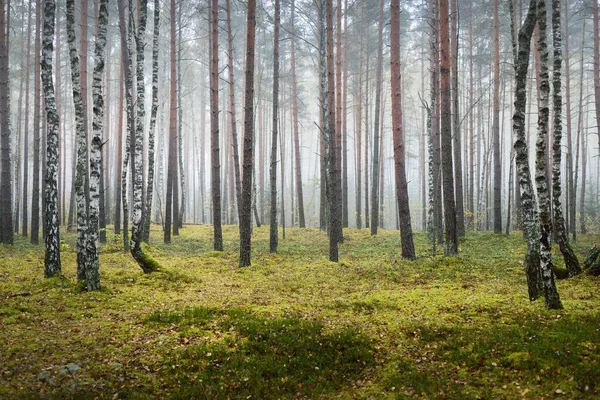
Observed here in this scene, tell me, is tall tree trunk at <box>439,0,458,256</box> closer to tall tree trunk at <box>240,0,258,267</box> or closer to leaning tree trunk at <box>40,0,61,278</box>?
tall tree trunk at <box>240,0,258,267</box>

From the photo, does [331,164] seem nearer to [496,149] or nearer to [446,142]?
[446,142]

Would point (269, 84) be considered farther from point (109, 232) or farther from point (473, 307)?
point (473, 307)

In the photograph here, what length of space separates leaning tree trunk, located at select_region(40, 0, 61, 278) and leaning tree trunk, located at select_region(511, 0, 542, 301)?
1124cm

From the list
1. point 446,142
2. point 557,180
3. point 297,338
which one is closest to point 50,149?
point 297,338

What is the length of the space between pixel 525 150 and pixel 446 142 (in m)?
6.66

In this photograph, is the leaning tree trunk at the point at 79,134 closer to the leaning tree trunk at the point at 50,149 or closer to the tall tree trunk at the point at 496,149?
the leaning tree trunk at the point at 50,149

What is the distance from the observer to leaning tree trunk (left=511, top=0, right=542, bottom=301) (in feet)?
24.1

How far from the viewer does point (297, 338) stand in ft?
22.7

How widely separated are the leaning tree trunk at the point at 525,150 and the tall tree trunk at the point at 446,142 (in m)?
5.73

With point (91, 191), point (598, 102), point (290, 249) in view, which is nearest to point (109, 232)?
point (290, 249)

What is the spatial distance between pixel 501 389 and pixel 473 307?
10.00ft

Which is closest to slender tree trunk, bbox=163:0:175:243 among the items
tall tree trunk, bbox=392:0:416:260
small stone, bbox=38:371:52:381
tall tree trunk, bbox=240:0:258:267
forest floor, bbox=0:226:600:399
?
tall tree trunk, bbox=240:0:258:267

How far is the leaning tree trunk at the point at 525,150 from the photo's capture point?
24.1 feet

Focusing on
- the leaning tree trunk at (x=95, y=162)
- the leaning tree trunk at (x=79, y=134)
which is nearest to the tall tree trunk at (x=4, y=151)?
the leaning tree trunk at (x=79, y=134)
